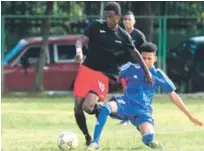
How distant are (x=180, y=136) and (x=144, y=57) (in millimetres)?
2043

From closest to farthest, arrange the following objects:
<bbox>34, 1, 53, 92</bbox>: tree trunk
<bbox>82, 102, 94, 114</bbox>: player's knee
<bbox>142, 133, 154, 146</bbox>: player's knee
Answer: <bbox>142, 133, 154, 146</bbox>: player's knee < <bbox>82, 102, 94, 114</bbox>: player's knee < <bbox>34, 1, 53, 92</bbox>: tree trunk

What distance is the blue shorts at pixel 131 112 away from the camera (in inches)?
372

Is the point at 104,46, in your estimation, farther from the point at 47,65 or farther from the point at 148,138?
the point at 47,65

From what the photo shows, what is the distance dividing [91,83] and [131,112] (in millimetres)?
739

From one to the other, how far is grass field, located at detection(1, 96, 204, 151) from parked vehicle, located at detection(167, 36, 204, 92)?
411 centimetres

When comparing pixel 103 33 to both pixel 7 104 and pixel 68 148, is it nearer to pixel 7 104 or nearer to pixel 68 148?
pixel 68 148

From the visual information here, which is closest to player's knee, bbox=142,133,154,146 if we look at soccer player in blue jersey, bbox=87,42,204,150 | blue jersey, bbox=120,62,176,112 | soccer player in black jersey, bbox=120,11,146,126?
soccer player in blue jersey, bbox=87,42,204,150

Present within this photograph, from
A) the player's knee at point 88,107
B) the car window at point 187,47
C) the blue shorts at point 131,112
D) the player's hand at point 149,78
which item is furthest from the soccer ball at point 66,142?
the car window at point 187,47

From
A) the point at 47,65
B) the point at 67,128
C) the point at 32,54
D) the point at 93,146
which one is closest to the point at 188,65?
the point at 47,65

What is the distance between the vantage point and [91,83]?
389 inches

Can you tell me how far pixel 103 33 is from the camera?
9.89 m

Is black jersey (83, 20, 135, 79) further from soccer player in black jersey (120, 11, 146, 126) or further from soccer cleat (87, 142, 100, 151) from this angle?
soccer player in black jersey (120, 11, 146, 126)

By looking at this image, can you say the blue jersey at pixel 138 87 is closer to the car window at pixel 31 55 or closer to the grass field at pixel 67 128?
the grass field at pixel 67 128

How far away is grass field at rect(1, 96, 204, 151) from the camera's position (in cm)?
995
